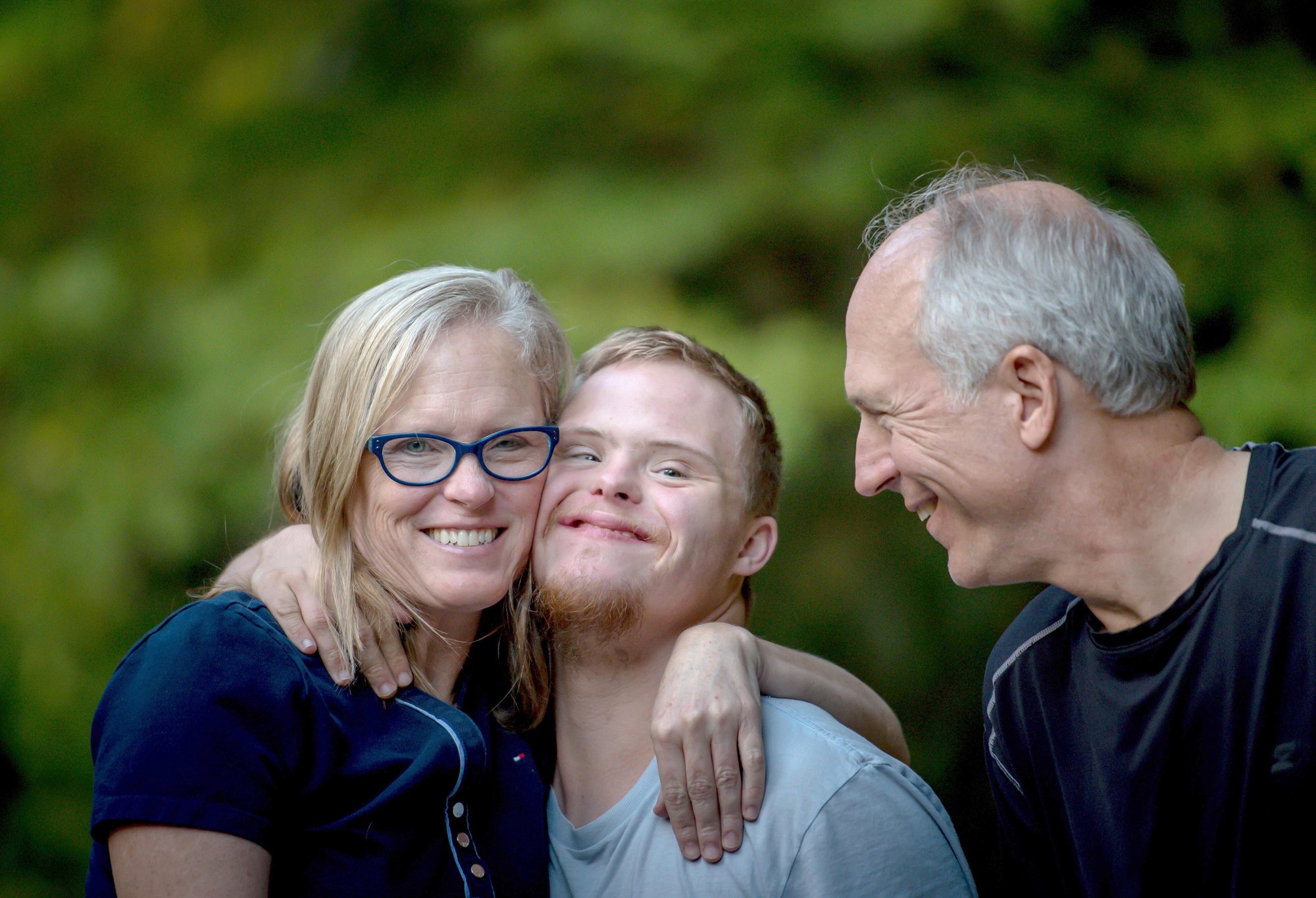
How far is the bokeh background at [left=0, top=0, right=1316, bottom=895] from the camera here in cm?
361

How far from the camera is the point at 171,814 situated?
4.94ft

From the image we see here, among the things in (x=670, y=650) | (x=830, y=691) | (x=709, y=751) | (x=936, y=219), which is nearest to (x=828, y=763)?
(x=709, y=751)

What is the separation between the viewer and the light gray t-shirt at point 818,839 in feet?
5.54

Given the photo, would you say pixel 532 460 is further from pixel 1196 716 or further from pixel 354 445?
pixel 1196 716

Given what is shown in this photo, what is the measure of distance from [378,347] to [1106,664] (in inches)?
50.7

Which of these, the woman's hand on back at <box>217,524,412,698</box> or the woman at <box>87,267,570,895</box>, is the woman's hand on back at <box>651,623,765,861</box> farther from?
the woman's hand on back at <box>217,524,412,698</box>

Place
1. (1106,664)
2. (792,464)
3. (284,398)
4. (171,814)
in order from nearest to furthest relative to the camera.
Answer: (171,814), (1106,664), (792,464), (284,398)

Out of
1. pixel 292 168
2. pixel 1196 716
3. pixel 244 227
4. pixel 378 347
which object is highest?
pixel 292 168

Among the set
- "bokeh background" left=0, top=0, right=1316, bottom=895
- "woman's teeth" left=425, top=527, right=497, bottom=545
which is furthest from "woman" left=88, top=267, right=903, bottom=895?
"bokeh background" left=0, top=0, right=1316, bottom=895

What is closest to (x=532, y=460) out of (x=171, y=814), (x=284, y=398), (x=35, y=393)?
(x=171, y=814)

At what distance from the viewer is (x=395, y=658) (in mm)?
1851

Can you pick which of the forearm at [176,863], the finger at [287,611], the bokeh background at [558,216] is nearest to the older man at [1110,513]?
the finger at [287,611]

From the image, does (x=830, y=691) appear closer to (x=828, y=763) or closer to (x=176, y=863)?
(x=828, y=763)

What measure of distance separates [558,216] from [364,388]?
212 cm
